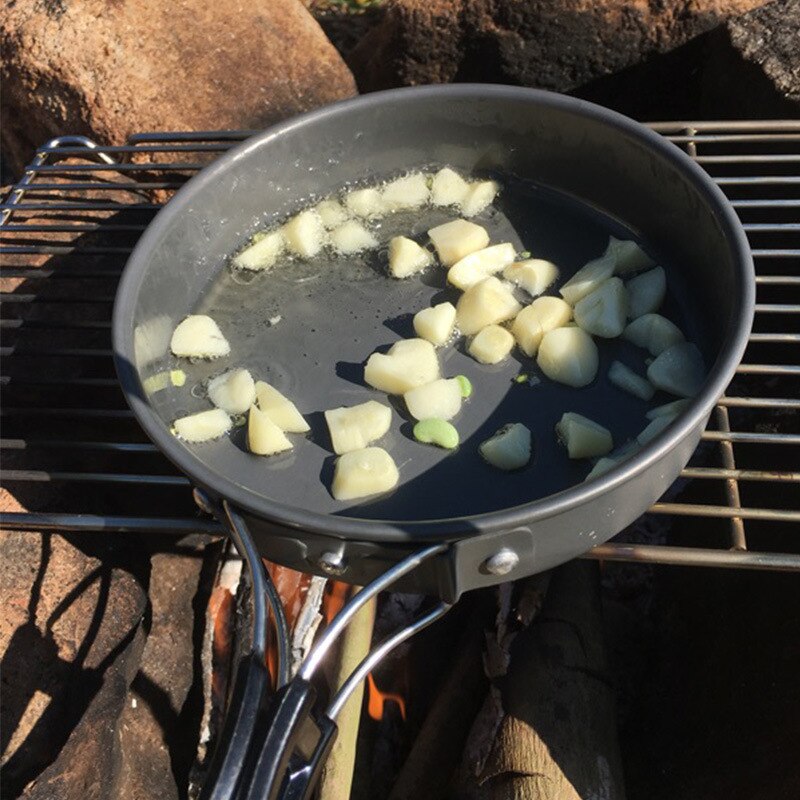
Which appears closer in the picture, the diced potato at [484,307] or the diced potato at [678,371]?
the diced potato at [678,371]

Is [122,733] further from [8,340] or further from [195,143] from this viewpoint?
[195,143]

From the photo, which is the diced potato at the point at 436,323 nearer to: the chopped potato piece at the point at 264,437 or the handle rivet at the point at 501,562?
the chopped potato piece at the point at 264,437

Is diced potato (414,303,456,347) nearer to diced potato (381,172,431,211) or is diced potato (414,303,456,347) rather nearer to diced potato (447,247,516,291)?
diced potato (447,247,516,291)

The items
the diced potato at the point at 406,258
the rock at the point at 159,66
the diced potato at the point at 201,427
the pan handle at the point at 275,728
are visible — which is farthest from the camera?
the rock at the point at 159,66

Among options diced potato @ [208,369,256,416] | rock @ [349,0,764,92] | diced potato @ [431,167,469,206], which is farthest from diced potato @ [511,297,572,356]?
rock @ [349,0,764,92]

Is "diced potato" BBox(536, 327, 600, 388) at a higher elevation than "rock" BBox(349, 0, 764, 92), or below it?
below

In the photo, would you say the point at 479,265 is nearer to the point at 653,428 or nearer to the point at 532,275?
the point at 532,275

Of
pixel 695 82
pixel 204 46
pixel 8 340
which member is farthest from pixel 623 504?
pixel 204 46

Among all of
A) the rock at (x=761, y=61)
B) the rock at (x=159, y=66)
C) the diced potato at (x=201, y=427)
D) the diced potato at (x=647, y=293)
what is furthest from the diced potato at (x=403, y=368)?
the rock at (x=761, y=61)
